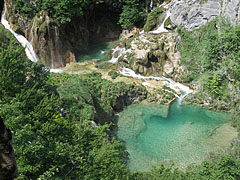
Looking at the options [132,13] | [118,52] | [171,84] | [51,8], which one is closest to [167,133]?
[171,84]

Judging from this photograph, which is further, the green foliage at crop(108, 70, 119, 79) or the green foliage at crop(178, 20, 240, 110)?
the green foliage at crop(108, 70, 119, 79)

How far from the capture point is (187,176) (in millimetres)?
13469

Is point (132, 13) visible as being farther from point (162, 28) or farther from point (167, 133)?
point (167, 133)

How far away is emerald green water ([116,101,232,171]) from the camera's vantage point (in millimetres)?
17719

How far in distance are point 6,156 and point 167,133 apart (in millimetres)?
18166

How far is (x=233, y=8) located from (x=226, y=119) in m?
12.5

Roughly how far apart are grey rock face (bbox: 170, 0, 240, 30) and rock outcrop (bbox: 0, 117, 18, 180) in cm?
2840

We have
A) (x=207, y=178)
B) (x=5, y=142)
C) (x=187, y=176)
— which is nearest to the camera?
(x=5, y=142)

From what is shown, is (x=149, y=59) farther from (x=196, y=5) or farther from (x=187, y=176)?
(x=187, y=176)

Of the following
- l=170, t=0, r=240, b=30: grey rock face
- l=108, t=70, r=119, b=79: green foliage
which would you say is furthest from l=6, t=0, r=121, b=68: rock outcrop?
l=170, t=0, r=240, b=30: grey rock face

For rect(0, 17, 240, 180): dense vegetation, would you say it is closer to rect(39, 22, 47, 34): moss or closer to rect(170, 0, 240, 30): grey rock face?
rect(39, 22, 47, 34): moss

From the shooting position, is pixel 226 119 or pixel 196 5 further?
pixel 196 5

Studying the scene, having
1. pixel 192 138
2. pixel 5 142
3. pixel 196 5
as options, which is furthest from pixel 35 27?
pixel 5 142

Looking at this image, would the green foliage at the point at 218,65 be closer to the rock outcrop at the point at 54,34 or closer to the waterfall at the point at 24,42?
the rock outcrop at the point at 54,34
